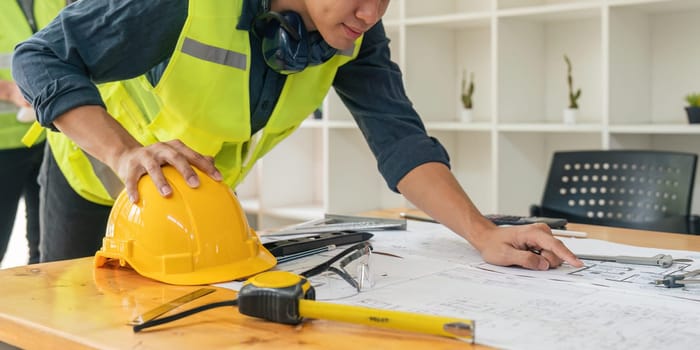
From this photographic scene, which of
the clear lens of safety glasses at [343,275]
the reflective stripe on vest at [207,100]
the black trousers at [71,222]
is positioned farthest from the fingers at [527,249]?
the black trousers at [71,222]

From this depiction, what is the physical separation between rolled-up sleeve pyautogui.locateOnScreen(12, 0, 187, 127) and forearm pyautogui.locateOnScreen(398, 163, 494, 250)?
0.53 m

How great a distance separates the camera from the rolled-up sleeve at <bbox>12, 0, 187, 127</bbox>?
4.18 feet

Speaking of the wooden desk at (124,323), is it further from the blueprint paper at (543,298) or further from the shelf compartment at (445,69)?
the shelf compartment at (445,69)

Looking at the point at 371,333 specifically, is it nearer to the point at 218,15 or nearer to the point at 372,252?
→ the point at 372,252

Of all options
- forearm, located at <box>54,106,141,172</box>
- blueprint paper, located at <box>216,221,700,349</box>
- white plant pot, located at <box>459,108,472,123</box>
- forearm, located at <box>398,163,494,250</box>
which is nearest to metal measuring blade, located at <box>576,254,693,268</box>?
blueprint paper, located at <box>216,221,700,349</box>

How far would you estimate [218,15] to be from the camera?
143 cm

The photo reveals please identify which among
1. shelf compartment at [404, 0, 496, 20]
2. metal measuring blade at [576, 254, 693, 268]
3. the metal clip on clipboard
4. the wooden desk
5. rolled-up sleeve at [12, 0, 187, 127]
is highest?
shelf compartment at [404, 0, 496, 20]

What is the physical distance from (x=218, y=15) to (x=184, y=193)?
38 centimetres

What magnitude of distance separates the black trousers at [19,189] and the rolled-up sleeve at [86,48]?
146 centimetres

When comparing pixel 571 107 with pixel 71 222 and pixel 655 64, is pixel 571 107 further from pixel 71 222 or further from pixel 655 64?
pixel 71 222

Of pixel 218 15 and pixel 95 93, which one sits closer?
pixel 95 93

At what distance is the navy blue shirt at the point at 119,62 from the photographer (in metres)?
1.28

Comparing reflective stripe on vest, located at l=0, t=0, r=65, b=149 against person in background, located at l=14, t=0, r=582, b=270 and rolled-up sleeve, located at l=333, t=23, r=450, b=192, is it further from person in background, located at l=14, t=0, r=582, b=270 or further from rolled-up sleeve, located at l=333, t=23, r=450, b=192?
rolled-up sleeve, located at l=333, t=23, r=450, b=192

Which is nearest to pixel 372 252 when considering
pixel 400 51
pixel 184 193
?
pixel 184 193
